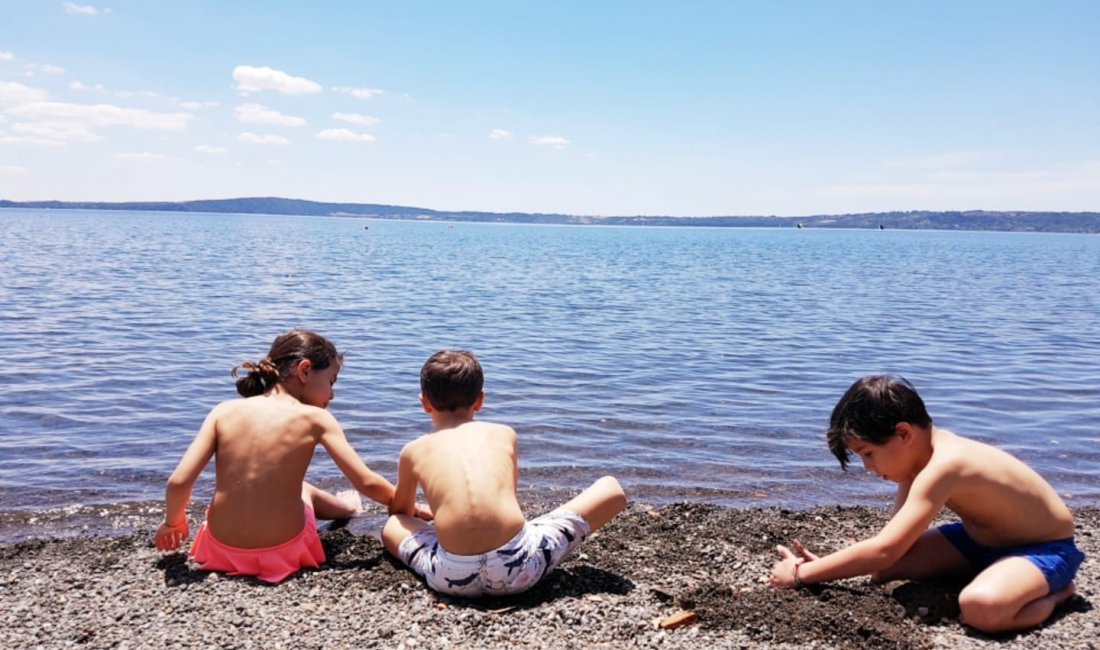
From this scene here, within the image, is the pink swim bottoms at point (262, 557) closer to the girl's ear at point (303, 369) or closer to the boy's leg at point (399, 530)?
the boy's leg at point (399, 530)

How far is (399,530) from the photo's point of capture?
511cm

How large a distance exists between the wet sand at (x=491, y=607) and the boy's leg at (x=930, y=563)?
3.4 inches

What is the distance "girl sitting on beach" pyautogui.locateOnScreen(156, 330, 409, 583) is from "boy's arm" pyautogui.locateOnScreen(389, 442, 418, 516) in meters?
0.08

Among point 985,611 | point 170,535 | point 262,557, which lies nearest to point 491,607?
point 262,557

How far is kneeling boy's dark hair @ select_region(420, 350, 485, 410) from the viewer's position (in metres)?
4.95

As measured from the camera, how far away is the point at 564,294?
2983 centimetres

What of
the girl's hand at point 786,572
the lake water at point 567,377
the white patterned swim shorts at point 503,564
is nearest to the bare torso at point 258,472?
the white patterned swim shorts at point 503,564

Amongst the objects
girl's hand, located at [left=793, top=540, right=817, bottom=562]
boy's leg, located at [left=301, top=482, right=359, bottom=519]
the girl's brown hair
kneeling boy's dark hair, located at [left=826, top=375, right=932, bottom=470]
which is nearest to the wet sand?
girl's hand, located at [left=793, top=540, right=817, bottom=562]

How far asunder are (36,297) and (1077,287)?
1585 inches

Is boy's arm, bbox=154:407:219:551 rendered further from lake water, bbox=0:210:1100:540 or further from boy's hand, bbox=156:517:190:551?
lake water, bbox=0:210:1100:540

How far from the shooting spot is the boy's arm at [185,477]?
4.83 meters

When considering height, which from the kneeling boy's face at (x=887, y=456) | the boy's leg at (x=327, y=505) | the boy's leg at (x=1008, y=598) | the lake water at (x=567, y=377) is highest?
the kneeling boy's face at (x=887, y=456)

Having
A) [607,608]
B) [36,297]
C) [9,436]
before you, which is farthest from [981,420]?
[36,297]

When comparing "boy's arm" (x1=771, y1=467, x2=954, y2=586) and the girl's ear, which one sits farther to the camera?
the girl's ear
